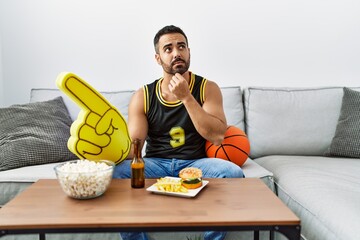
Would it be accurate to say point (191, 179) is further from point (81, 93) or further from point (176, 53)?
point (176, 53)

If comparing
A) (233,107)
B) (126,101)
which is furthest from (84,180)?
(233,107)

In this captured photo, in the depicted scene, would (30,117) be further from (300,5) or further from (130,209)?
(300,5)

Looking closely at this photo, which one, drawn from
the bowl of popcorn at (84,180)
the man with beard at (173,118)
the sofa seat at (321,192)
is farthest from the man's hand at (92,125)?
the sofa seat at (321,192)

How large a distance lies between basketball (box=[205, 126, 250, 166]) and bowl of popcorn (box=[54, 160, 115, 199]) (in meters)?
0.73

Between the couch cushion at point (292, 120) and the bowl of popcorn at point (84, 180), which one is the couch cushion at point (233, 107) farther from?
the bowl of popcorn at point (84, 180)

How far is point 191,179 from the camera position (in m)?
1.34

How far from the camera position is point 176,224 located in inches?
42.2

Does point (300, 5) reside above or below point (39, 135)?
above

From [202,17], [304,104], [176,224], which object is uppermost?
[202,17]

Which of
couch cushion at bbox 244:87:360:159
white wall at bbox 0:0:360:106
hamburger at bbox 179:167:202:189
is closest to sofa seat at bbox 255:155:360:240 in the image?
couch cushion at bbox 244:87:360:159

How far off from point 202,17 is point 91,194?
5.92 feet

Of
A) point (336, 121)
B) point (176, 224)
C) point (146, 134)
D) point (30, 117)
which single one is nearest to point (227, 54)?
point (336, 121)

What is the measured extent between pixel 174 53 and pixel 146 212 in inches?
38.4

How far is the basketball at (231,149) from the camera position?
6.16ft
